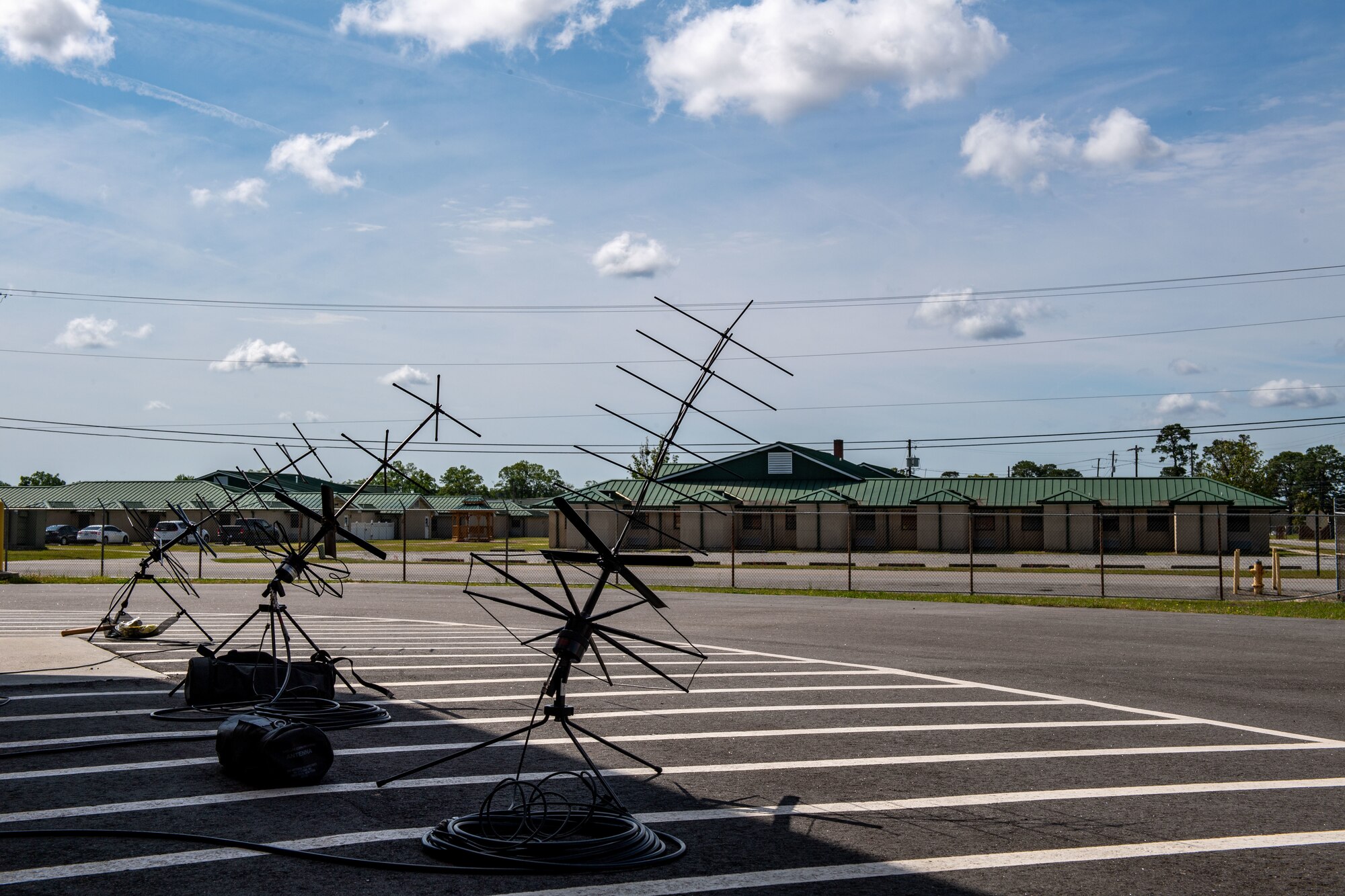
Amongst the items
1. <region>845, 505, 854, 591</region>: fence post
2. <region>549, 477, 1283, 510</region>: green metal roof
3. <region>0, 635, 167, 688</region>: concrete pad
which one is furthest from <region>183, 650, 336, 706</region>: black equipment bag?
→ <region>549, 477, 1283, 510</region>: green metal roof

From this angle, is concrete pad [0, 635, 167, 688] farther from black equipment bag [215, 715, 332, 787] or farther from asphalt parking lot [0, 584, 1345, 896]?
black equipment bag [215, 715, 332, 787]

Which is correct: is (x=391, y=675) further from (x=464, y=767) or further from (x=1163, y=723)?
(x=1163, y=723)

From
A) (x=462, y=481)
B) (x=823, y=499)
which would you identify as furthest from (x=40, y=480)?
(x=823, y=499)

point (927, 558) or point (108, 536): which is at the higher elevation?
point (108, 536)

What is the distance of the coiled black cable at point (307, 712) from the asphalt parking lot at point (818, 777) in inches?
9.0

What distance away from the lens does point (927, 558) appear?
5212 centimetres

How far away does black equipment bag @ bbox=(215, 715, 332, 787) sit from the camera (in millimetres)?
6746

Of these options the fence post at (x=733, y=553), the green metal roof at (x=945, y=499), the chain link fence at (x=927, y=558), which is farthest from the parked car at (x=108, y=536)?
the green metal roof at (x=945, y=499)

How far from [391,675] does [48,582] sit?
74.0 ft

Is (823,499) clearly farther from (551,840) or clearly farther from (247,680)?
(551,840)

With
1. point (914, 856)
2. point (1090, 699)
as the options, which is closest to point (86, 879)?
point (914, 856)

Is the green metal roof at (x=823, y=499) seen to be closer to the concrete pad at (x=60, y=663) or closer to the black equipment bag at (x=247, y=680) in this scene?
the concrete pad at (x=60, y=663)

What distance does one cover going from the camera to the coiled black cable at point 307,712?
350 inches

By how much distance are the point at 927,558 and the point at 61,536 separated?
63.1 meters
